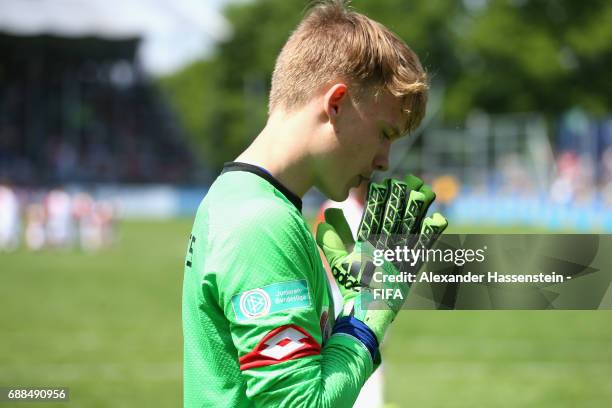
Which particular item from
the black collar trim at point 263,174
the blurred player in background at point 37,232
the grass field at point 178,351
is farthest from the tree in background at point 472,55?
the black collar trim at point 263,174

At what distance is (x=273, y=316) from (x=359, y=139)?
58 centimetres

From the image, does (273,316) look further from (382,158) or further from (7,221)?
(7,221)

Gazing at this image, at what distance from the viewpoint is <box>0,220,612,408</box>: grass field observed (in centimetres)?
855

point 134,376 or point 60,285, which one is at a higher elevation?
point 134,376

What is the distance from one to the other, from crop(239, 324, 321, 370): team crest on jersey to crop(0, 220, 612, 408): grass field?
607 cm

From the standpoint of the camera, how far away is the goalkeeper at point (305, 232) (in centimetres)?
218

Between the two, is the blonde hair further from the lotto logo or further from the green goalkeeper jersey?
the lotto logo

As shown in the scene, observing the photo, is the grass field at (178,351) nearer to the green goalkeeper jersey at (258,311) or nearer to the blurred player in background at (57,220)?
the green goalkeeper jersey at (258,311)

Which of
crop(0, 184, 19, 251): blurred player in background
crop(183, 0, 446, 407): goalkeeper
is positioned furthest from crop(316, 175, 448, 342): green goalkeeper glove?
crop(0, 184, 19, 251): blurred player in background

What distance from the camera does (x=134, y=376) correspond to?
30.5 ft

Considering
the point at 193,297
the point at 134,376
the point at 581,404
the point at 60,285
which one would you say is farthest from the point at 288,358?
the point at 60,285

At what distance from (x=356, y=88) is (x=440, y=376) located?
7554 millimetres

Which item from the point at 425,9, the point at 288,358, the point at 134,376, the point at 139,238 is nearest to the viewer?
the point at 288,358

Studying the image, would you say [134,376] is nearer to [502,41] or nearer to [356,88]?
[356,88]
